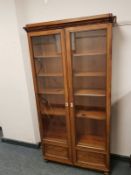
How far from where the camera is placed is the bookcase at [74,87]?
1879 mm

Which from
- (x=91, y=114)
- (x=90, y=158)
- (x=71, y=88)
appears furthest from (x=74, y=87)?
(x=90, y=158)

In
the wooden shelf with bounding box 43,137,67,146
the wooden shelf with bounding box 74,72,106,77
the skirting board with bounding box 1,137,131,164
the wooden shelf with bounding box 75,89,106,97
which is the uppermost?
the wooden shelf with bounding box 74,72,106,77

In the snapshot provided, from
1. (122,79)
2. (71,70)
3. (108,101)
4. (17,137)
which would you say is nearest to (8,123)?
(17,137)

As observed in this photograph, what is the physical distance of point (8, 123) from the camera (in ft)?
9.66

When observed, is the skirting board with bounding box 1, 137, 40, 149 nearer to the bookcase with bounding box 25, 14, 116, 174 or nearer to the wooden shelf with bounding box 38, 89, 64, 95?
the bookcase with bounding box 25, 14, 116, 174

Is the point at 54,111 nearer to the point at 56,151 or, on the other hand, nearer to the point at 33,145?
the point at 56,151

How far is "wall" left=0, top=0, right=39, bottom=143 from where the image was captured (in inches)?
91.7

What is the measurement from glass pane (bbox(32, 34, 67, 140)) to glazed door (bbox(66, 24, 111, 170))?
189 millimetres

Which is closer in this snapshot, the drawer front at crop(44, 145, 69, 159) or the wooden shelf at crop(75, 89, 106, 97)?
the wooden shelf at crop(75, 89, 106, 97)

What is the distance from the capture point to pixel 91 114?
2.20 m

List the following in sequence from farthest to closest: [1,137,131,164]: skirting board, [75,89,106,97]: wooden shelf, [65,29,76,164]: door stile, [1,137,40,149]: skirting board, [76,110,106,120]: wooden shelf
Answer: [1,137,40,149]: skirting board → [1,137,131,164]: skirting board → [76,110,106,120]: wooden shelf → [75,89,106,97]: wooden shelf → [65,29,76,164]: door stile

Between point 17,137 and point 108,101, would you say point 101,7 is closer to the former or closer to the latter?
point 108,101

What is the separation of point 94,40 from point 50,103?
3.60 feet

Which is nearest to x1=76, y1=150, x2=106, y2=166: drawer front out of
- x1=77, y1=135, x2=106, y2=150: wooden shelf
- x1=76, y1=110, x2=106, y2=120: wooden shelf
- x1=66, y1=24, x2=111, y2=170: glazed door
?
x1=66, y1=24, x2=111, y2=170: glazed door
